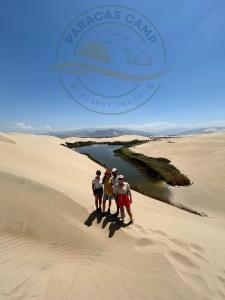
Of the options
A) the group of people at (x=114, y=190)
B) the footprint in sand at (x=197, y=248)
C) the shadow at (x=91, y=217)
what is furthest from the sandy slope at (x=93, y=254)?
the group of people at (x=114, y=190)

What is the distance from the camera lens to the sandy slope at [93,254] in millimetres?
4902

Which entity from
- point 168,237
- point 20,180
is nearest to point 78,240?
point 168,237

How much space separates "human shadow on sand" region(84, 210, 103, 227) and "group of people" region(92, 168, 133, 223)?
0.17 m

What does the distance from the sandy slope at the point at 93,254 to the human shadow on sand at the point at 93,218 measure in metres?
0.09

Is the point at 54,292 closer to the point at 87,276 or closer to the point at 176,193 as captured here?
the point at 87,276

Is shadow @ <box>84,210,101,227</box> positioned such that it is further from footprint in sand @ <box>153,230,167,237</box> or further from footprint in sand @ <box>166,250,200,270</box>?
footprint in sand @ <box>166,250,200,270</box>

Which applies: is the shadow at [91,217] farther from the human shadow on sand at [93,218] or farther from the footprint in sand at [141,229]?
the footprint in sand at [141,229]

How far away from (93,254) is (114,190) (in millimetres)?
2457

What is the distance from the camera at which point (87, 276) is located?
5309 mm

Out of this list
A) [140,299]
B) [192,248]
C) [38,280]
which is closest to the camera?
[140,299]

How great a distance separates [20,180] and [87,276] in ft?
20.7

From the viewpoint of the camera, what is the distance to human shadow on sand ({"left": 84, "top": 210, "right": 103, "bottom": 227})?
310 inches

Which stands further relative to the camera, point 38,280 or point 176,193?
point 176,193

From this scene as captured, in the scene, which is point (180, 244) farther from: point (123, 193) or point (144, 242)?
point (123, 193)
